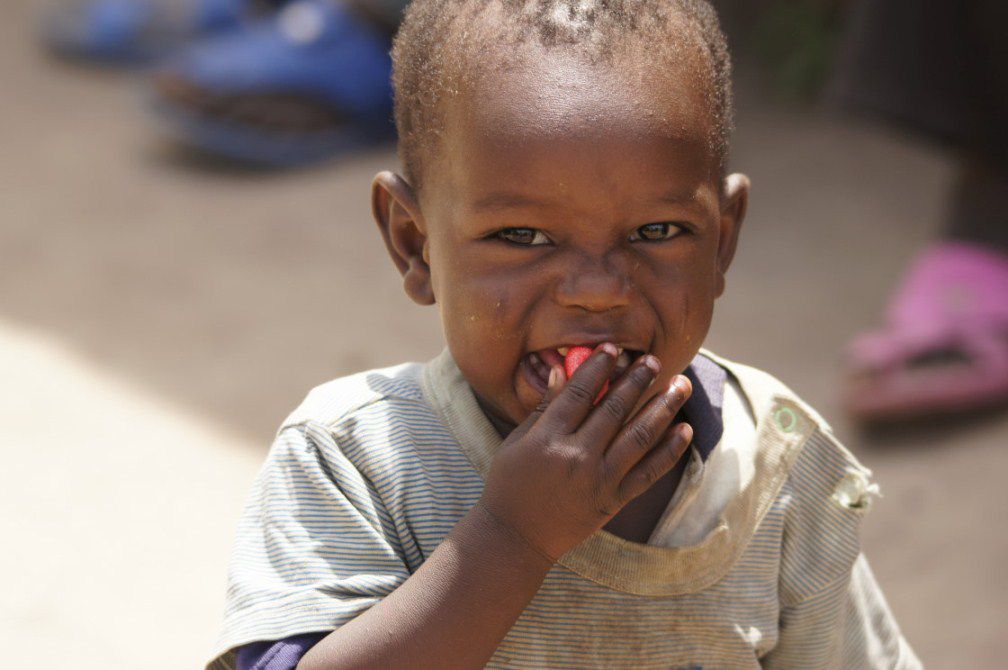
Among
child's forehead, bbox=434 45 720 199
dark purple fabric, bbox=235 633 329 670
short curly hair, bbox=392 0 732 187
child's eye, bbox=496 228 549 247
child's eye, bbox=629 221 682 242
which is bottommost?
dark purple fabric, bbox=235 633 329 670

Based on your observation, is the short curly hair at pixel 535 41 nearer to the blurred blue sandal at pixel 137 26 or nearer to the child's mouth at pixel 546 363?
the child's mouth at pixel 546 363

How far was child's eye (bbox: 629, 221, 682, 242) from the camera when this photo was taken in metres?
1.31

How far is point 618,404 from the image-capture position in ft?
4.04

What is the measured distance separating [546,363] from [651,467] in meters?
0.15

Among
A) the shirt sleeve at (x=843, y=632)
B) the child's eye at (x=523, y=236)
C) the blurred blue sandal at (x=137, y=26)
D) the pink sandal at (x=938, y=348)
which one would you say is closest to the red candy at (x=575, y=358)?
the child's eye at (x=523, y=236)

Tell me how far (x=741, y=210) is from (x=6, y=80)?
4527 mm

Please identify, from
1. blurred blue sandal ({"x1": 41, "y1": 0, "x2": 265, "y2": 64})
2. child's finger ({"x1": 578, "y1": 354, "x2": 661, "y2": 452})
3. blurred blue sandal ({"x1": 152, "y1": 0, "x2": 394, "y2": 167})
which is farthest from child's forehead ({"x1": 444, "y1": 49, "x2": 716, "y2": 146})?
blurred blue sandal ({"x1": 41, "y1": 0, "x2": 265, "y2": 64})

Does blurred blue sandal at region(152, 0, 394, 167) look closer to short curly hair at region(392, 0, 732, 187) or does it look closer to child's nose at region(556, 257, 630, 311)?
short curly hair at region(392, 0, 732, 187)

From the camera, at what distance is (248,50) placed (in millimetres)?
4672

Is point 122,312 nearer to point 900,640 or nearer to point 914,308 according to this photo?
point 914,308

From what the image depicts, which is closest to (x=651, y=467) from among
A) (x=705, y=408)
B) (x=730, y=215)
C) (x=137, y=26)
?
(x=705, y=408)

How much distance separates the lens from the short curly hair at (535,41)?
129 cm

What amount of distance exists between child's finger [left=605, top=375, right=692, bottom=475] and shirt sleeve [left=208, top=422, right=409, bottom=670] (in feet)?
0.85

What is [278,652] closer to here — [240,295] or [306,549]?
[306,549]
